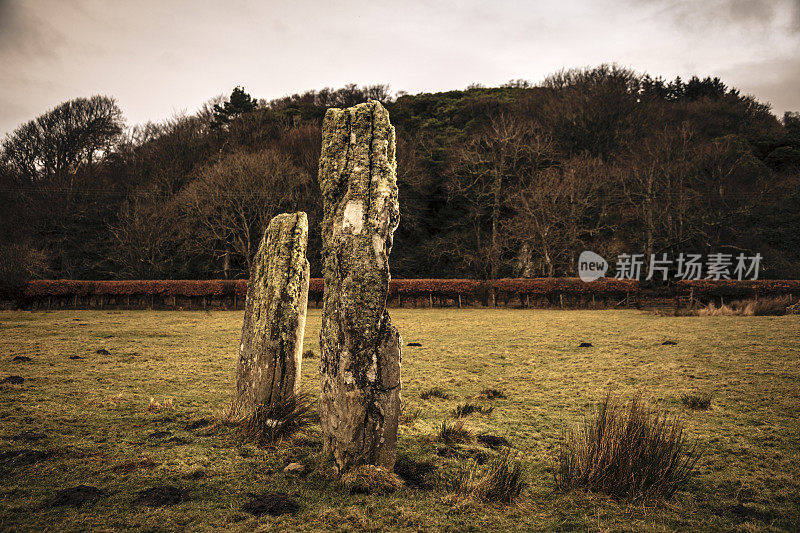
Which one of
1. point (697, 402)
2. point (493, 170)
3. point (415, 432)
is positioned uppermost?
point (493, 170)

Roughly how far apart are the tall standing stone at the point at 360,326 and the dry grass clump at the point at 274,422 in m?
1.21

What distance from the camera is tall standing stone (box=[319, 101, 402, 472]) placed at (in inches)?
191

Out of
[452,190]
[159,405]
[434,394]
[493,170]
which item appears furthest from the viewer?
[452,190]

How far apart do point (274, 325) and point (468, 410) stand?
Result: 3361 mm

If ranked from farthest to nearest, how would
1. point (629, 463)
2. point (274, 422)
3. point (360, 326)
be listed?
point (274, 422), point (360, 326), point (629, 463)

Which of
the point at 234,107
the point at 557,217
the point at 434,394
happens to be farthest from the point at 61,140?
the point at 434,394

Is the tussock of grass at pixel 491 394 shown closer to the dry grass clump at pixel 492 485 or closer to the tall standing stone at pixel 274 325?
the dry grass clump at pixel 492 485

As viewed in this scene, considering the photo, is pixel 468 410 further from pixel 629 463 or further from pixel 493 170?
pixel 493 170

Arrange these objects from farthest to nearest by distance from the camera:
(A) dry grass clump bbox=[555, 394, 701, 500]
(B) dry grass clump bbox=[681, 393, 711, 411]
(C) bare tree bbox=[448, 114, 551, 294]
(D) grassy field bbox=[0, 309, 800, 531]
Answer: (C) bare tree bbox=[448, 114, 551, 294] < (B) dry grass clump bbox=[681, 393, 711, 411] < (A) dry grass clump bbox=[555, 394, 701, 500] < (D) grassy field bbox=[0, 309, 800, 531]

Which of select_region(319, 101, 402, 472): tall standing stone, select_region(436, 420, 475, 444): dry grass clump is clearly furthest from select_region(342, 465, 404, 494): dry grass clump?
select_region(436, 420, 475, 444): dry grass clump

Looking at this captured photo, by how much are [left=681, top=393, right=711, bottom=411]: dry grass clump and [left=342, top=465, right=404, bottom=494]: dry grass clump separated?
555 cm

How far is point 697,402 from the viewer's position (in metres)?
7.66

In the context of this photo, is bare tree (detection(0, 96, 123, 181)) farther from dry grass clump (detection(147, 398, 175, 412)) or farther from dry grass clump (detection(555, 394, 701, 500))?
dry grass clump (detection(555, 394, 701, 500))

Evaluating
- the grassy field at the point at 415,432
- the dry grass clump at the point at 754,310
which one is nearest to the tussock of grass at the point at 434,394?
the grassy field at the point at 415,432
